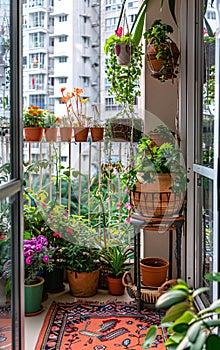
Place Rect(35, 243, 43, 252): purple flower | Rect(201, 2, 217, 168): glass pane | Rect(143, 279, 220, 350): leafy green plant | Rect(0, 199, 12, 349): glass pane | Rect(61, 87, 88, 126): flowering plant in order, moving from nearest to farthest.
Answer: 1. Rect(143, 279, 220, 350): leafy green plant
2. Rect(0, 199, 12, 349): glass pane
3. Rect(201, 2, 217, 168): glass pane
4. Rect(35, 243, 43, 252): purple flower
5. Rect(61, 87, 88, 126): flowering plant

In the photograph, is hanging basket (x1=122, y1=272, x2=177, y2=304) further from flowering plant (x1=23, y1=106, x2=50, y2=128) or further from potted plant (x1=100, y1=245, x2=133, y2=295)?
flowering plant (x1=23, y1=106, x2=50, y2=128)

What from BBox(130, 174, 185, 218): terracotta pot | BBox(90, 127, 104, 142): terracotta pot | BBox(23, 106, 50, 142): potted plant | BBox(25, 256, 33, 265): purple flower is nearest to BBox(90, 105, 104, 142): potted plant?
BBox(90, 127, 104, 142): terracotta pot

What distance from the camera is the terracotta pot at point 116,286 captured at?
9.91ft

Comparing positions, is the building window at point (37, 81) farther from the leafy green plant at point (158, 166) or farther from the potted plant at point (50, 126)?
the leafy green plant at point (158, 166)

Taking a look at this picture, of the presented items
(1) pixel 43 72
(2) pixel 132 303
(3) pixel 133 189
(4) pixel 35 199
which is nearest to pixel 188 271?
(2) pixel 132 303

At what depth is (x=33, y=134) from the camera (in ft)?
10.3

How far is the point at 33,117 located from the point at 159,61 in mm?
954

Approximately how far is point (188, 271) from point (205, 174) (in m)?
0.79

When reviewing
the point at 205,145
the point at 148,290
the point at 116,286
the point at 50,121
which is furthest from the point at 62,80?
the point at 148,290

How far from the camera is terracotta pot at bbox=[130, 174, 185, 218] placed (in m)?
2.66

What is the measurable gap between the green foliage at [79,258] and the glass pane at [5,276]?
4.46 ft

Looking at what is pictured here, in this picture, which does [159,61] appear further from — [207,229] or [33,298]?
[33,298]

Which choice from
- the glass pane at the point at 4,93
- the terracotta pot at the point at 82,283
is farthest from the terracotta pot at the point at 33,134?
the glass pane at the point at 4,93

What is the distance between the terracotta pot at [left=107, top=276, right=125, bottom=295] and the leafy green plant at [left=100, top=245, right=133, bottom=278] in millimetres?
30
